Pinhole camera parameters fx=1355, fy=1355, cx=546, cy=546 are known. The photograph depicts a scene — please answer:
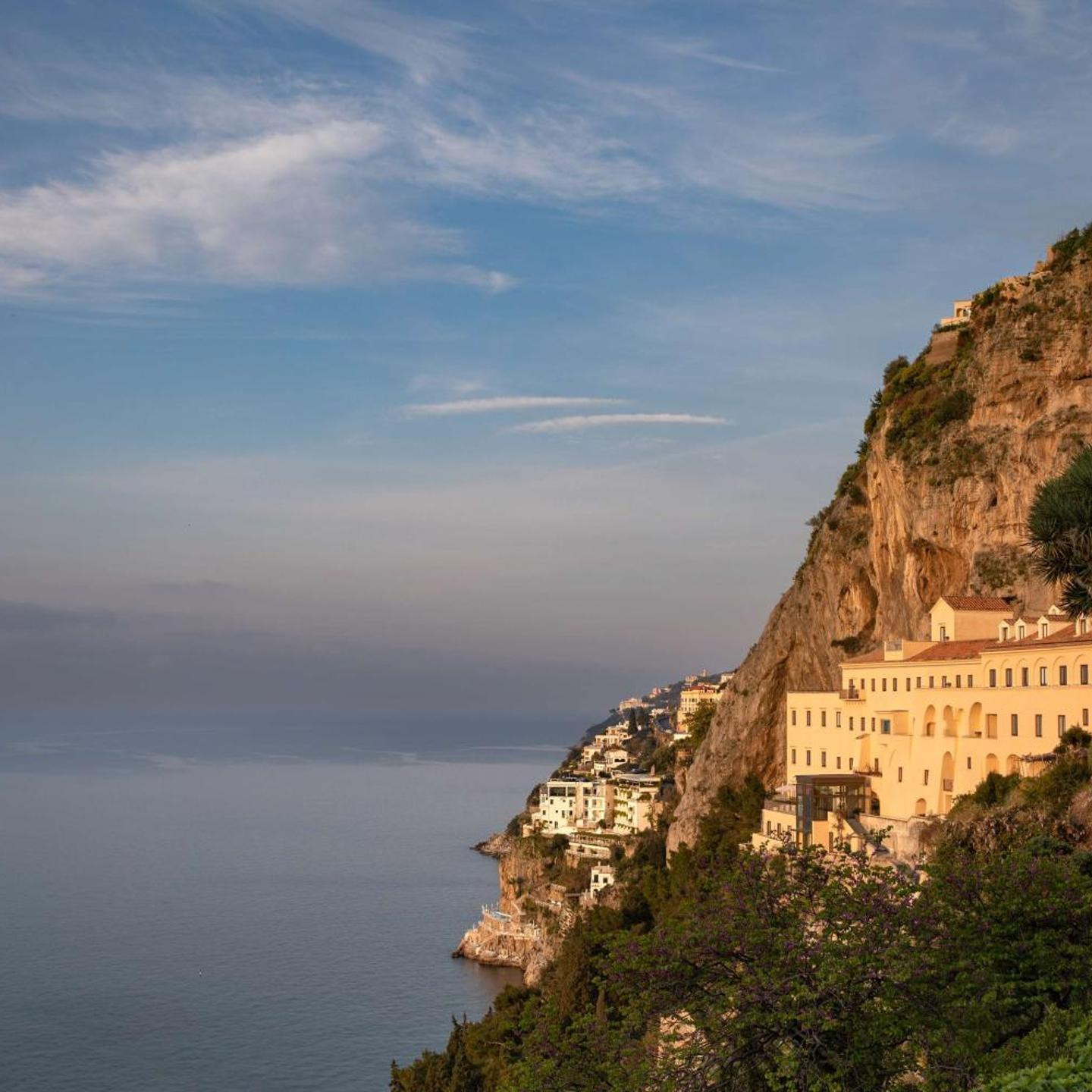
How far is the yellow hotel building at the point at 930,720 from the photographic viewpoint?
108 ft

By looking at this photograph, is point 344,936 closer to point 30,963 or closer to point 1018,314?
point 30,963

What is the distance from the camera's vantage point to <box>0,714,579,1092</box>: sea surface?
51938 mm

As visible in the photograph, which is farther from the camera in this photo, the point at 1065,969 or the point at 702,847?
the point at 702,847

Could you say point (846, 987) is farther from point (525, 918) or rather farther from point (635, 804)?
point (635, 804)

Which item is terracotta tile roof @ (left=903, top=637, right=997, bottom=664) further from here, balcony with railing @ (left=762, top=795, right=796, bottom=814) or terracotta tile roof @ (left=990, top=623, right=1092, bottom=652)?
balcony with railing @ (left=762, top=795, right=796, bottom=814)

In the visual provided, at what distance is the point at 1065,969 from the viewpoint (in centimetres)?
1603

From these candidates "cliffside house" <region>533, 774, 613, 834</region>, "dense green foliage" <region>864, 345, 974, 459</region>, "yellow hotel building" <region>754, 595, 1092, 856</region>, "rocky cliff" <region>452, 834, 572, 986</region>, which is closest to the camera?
"yellow hotel building" <region>754, 595, 1092, 856</region>

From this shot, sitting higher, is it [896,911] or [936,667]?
[936,667]

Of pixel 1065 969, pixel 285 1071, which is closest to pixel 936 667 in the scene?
pixel 1065 969

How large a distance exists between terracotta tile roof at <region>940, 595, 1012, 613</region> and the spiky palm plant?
708 centimetres

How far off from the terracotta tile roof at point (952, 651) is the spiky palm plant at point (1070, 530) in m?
4.26

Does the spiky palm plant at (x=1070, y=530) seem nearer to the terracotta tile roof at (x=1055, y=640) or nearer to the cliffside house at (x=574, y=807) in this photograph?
the terracotta tile roof at (x=1055, y=640)

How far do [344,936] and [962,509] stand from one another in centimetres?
4485

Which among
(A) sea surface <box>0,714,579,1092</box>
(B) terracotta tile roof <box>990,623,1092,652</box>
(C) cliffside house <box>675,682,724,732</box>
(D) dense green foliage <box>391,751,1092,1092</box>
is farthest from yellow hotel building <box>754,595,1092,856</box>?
(C) cliffside house <box>675,682,724,732</box>
